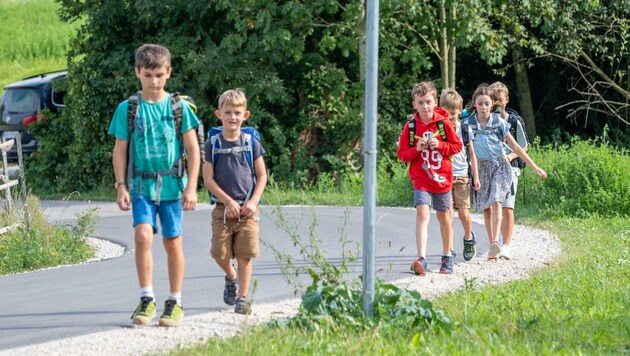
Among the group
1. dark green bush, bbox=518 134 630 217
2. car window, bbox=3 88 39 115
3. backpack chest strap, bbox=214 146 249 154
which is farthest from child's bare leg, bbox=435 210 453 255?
car window, bbox=3 88 39 115

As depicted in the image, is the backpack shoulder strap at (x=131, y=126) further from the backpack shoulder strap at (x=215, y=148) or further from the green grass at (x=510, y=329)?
the green grass at (x=510, y=329)

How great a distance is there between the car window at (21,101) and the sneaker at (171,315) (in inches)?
845

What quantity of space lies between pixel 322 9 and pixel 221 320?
52.5 ft

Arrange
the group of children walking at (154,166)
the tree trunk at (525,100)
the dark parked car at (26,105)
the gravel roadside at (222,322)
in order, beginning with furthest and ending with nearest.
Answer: the tree trunk at (525,100), the dark parked car at (26,105), the group of children walking at (154,166), the gravel roadside at (222,322)

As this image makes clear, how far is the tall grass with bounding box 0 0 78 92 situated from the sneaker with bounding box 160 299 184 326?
4044 centimetres

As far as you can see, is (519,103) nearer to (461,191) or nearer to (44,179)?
(44,179)

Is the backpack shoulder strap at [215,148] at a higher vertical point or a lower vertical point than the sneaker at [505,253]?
higher

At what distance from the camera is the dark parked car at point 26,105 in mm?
28547

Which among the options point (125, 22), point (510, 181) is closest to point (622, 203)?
point (510, 181)

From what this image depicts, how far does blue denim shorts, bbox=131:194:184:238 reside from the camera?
25.8 feet

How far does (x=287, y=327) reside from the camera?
7332 mm

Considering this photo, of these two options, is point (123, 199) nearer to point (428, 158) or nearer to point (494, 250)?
point (428, 158)

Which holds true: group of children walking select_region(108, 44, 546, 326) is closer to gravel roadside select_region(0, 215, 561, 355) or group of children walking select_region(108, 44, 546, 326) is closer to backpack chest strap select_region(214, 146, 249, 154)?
backpack chest strap select_region(214, 146, 249, 154)

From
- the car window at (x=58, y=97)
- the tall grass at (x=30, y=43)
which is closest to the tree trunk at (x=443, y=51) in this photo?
the car window at (x=58, y=97)
